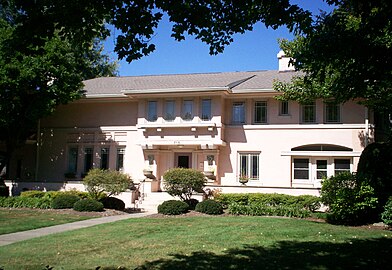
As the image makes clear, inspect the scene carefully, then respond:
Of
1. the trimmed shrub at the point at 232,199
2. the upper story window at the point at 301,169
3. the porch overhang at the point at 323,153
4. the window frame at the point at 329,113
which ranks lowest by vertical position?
the trimmed shrub at the point at 232,199

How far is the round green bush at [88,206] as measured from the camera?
18672 mm

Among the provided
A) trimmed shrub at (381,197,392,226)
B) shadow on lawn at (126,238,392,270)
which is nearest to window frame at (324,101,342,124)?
trimmed shrub at (381,197,392,226)

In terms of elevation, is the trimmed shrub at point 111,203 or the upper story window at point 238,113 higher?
the upper story window at point 238,113

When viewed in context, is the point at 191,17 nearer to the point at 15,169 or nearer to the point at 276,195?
the point at 276,195

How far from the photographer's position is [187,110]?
25062mm

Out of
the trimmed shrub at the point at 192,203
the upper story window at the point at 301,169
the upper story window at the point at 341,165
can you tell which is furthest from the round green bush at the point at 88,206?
the upper story window at the point at 341,165

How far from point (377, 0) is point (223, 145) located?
18373 millimetres

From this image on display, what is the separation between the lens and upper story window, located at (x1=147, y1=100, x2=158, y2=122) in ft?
83.7

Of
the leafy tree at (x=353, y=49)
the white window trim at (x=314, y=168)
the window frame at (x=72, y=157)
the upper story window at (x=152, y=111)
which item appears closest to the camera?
the leafy tree at (x=353, y=49)

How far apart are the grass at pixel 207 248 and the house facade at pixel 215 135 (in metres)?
9.15

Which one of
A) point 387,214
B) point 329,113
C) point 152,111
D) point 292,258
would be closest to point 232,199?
point 387,214

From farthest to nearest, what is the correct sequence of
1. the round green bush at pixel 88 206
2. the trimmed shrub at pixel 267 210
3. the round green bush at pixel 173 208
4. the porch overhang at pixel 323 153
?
the porch overhang at pixel 323 153 → the round green bush at pixel 88 206 → the round green bush at pixel 173 208 → the trimmed shrub at pixel 267 210

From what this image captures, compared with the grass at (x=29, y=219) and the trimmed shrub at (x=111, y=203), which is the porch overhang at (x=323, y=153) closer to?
the trimmed shrub at (x=111, y=203)

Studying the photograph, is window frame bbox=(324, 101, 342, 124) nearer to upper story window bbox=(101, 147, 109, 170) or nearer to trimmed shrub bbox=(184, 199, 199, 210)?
trimmed shrub bbox=(184, 199, 199, 210)
